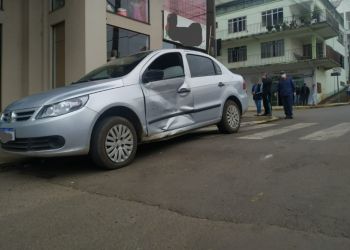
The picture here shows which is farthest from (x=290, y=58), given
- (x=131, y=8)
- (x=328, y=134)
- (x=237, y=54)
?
(x=328, y=134)

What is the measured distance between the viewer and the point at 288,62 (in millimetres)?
35594

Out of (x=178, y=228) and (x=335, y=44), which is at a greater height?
(x=335, y=44)

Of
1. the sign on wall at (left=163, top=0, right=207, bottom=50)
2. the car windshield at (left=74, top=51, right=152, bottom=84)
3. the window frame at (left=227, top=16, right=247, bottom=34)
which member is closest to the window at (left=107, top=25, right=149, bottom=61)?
the sign on wall at (left=163, top=0, right=207, bottom=50)

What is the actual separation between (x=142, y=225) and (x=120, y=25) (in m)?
10.4

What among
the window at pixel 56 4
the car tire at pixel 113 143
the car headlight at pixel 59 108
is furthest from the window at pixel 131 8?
the car headlight at pixel 59 108

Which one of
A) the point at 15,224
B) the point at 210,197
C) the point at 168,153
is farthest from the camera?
the point at 168,153

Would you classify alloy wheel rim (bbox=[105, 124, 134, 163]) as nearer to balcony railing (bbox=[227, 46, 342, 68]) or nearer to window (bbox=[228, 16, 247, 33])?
balcony railing (bbox=[227, 46, 342, 68])

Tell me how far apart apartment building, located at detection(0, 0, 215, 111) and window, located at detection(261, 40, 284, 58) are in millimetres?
24889

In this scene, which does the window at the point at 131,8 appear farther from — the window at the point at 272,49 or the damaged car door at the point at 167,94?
the window at the point at 272,49

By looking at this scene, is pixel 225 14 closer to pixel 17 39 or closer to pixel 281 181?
pixel 17 39

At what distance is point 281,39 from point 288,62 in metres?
2.64

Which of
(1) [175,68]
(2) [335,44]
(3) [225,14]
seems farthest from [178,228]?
(2) [335,44]

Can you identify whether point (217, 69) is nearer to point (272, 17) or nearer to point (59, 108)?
point (59, 108)

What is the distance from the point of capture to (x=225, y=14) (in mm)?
41594
